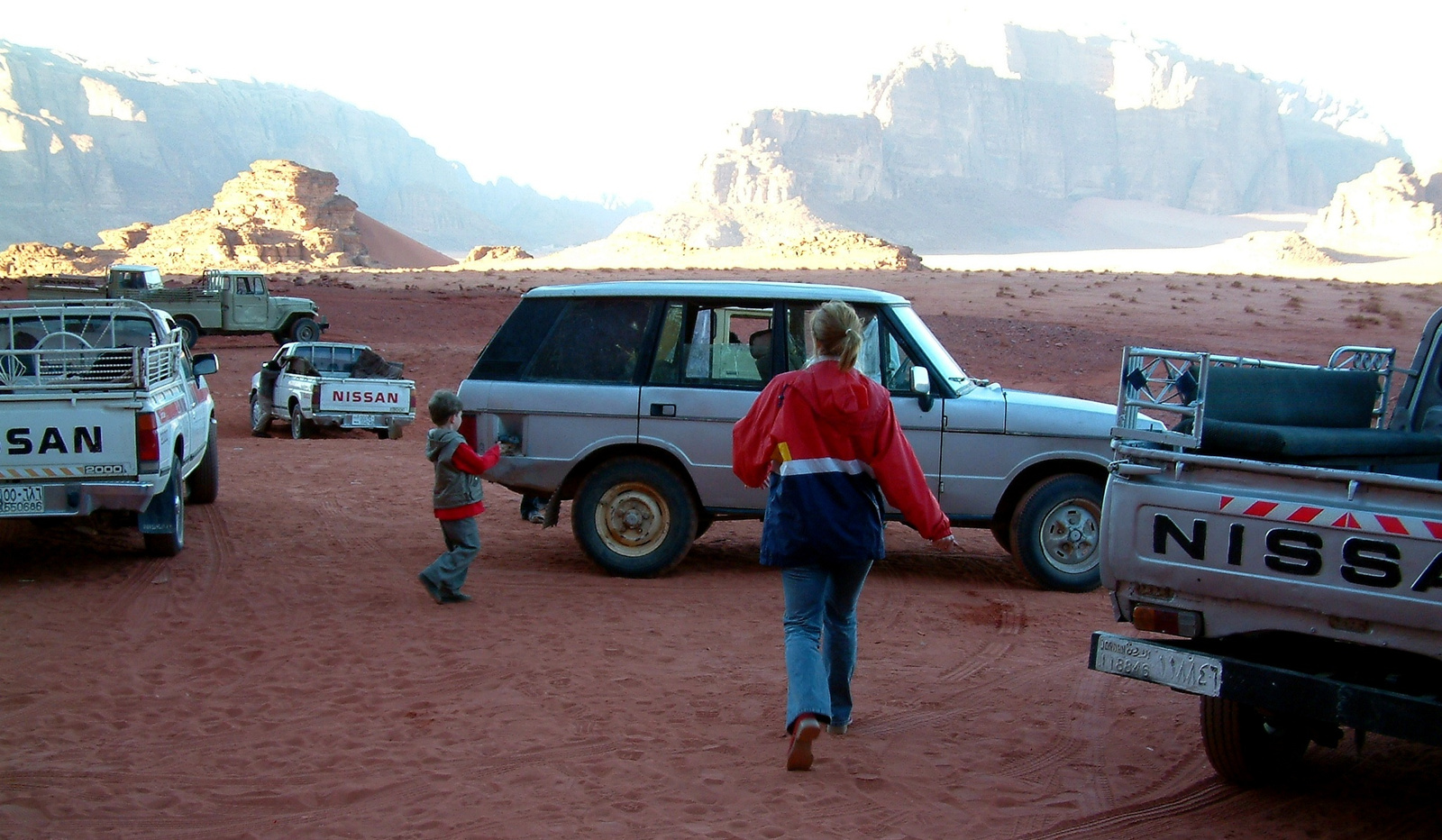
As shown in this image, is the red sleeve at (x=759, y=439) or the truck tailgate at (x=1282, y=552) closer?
the truck tailgate at (x=1282, y=552)

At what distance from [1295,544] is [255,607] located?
5.84m

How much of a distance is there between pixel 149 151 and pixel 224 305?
138m

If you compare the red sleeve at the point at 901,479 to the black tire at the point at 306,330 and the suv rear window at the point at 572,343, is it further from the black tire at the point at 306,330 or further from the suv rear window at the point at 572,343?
the black tire at the point at 306,330

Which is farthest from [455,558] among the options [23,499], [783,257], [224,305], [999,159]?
[999,159]

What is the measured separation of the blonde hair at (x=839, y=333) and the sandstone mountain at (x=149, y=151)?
450 feet

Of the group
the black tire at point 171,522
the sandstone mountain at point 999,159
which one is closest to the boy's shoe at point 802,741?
the black tire at point 171,522

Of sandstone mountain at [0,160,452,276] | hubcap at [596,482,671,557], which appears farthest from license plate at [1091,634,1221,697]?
sandstone mountain at [0,160,452,276]

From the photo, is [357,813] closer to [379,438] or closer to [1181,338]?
[379,438]

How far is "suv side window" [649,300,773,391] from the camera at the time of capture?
26.6 ft

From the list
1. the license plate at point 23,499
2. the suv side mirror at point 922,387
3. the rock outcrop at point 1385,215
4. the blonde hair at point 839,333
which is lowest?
the license plate at point 23,499

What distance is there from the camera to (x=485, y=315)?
34.9 m

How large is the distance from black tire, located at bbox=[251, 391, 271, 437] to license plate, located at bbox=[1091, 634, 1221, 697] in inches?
665

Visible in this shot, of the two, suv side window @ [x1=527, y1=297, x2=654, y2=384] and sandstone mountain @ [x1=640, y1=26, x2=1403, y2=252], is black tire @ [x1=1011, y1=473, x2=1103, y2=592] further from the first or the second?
sandstone mountain @ [x1=640, y1=26, x2=1403, y2=252]

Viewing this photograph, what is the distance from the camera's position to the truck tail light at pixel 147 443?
304 inches
